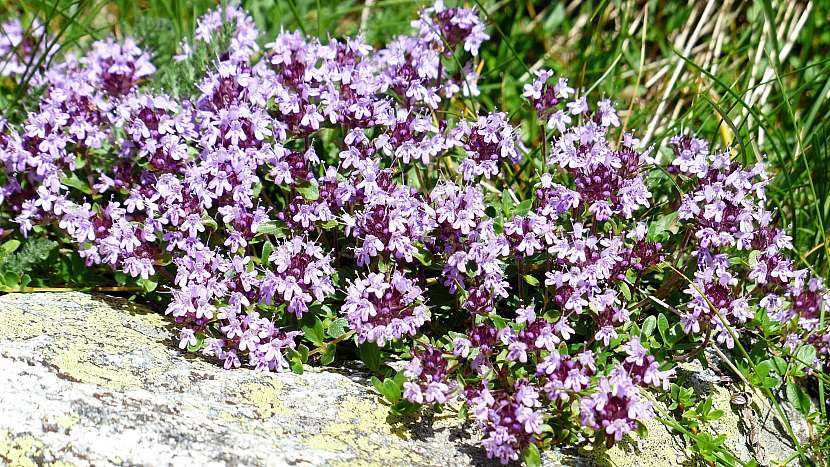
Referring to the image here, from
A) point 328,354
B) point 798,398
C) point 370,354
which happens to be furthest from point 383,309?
point 798,398

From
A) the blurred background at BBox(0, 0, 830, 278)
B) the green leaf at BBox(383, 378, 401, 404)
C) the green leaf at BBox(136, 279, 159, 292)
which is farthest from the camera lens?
the blurred background at BBox(0, 0, 830, 278)

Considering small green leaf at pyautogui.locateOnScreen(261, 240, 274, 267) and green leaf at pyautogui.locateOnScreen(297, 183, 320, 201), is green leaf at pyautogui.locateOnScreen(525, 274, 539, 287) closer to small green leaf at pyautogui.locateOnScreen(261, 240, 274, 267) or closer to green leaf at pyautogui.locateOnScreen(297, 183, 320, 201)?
green leaf at pyautogui.locateOnScreen(297, 183, 320, 201)

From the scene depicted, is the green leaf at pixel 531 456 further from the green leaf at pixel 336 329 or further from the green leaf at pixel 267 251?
the green leaf at pixel 267 251

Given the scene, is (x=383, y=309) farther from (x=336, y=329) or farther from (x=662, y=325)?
(x=662, y=325)

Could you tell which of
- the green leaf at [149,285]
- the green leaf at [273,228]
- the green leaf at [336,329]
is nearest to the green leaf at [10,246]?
the green leaf at [149,285]

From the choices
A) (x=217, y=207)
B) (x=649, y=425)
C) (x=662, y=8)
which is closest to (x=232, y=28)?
(x=217, y=207)

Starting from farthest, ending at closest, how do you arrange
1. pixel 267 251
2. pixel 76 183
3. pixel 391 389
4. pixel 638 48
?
pixel 638 48 < pixel 76 183 < pixel 267 251 < pixel 391 389

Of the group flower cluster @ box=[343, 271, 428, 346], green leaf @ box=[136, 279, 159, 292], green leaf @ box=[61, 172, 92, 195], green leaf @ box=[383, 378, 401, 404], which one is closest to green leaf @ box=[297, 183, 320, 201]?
flower cluster @ box=[343, 271, 428, 346]
